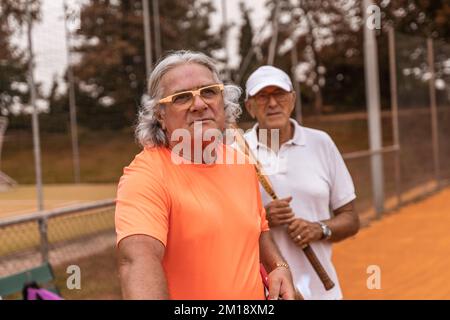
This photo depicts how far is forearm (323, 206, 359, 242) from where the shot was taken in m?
2.74

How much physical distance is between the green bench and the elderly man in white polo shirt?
1.72 meters

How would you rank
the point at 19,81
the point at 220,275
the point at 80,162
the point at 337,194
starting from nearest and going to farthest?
the point at 220,275 < the point at 337,194 < the point at 19,81 < the point at 80,162

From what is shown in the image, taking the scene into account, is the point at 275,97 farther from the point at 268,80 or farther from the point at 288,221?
the point at 288,221

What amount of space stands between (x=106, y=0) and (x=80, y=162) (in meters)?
3.97

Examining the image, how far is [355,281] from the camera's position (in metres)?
6.06

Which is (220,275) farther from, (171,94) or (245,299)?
(171,94)

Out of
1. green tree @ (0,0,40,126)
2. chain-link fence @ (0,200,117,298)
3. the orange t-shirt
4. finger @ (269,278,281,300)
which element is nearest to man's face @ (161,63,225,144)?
the orange t-shirt

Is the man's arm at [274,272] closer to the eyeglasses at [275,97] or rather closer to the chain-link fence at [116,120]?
the eyeglasses at [275,97]

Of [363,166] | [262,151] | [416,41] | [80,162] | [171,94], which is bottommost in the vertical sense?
[171,94]

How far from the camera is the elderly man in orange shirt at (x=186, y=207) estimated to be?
150cm

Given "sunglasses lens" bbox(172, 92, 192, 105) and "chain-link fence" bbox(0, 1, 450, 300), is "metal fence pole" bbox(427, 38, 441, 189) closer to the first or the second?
"chain-link fence" bbox(0, 1, 450, 300)

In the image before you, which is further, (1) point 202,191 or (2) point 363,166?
(2) point 363,166

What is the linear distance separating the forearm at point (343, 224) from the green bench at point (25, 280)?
188 centimetres
